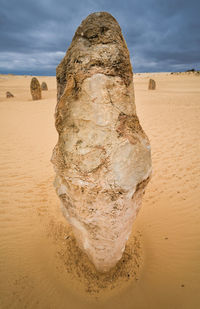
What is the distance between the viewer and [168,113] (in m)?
10.8

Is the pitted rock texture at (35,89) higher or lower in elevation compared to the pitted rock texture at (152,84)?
lower

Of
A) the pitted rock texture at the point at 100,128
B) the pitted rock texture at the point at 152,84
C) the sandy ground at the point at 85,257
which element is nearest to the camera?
the pitted rock texture at the point at 100,128

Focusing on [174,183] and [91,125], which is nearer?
[91,125]

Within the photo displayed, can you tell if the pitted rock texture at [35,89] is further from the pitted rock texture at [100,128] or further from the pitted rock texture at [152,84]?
the pitted rock texture at [100,128]

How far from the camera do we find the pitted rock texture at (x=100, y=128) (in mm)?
1594

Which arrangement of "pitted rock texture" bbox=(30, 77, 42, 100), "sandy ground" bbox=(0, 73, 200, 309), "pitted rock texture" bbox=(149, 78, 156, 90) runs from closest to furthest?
1. "sandy ground" bbox=(0, 73, 200, 309)
2. "pitted rock texture" bbox=(30, 77, 42, 100)
3. "pitted rock texture" bbox=(149, 78, 156, 90)

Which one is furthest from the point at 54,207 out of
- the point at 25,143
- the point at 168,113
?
the point at 168,113

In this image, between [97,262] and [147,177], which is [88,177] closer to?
[147,177]

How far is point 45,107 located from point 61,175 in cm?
1232

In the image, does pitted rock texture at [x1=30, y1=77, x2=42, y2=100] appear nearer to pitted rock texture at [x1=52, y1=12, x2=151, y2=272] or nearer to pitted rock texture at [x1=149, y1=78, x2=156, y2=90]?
pitted rock texture at [x1=149, y1=78, x2=156, y2=90]

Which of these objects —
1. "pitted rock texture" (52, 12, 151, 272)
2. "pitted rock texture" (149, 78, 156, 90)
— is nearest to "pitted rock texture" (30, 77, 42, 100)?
"pitted rock texture" (149, 78, 156, 90)

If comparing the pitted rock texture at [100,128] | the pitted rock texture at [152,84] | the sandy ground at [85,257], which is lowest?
the sandy ground at [85,257]

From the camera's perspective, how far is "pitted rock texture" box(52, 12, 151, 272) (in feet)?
5.23

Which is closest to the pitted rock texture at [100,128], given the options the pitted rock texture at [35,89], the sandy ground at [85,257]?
the sandy ground at [85,257]
